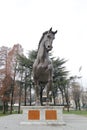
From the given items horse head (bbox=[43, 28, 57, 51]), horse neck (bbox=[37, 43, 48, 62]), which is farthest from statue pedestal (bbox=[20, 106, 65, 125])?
horse head (bbox=[43, 28, 57, 51])

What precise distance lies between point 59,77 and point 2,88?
7737 millimetres

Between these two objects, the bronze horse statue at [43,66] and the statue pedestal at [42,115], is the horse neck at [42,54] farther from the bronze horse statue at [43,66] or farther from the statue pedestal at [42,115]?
the statue pedestal at [42,115]

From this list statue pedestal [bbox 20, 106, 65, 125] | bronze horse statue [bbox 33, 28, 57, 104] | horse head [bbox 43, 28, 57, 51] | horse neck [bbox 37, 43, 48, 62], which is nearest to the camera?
statue pedestal [bbox 20, 106, 65, 125]

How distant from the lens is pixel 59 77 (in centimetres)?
2628

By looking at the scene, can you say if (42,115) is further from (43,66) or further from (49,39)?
(49,39)

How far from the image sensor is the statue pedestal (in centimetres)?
749

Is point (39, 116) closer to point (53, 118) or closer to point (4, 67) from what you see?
point (53, 118)

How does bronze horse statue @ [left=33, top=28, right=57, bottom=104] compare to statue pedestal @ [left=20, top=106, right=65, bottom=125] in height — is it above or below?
above

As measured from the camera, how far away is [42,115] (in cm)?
753

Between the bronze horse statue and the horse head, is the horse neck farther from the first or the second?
the horse head

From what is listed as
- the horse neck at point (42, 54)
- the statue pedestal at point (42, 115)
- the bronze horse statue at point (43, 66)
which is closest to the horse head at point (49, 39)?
the bronze horse statue at point (43, 66)

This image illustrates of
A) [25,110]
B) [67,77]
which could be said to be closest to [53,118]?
[25,110]

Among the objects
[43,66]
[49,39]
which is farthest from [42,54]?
[49,39]

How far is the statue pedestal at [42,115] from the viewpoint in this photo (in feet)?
24.6
